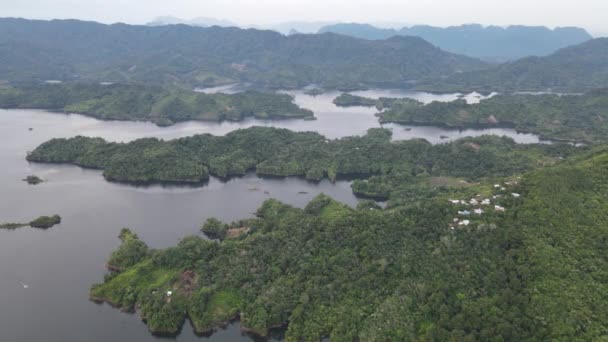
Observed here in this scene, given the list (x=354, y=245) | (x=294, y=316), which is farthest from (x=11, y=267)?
(x=354, y=245)

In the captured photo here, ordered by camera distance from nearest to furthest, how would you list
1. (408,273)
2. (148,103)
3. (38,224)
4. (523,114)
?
(408,273), (38,224), (523,114), (148,103)

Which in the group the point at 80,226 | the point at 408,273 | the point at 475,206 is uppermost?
the point at 475,206

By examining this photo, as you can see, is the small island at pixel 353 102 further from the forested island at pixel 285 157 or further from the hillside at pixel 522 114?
the forested island at pixel 285 157

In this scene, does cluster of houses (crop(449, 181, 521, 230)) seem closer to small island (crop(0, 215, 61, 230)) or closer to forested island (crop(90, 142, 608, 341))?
forested island (crop(90, 142, 608, 341))

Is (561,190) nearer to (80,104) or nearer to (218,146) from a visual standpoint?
(218,146)

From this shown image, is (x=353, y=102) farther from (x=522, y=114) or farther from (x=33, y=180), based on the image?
(x=33, y=180)

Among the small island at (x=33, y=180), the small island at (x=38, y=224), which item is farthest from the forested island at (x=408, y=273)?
the small island at (x=33, y=180)

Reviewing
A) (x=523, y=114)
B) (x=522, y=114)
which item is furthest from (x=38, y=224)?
(x=523, y=114)
